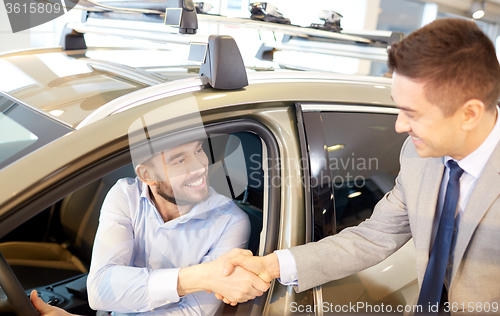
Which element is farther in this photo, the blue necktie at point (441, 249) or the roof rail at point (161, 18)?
the roof rail at point (161, 18)

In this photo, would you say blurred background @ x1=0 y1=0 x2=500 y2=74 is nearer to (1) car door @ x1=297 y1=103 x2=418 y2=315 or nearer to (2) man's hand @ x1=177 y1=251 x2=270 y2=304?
(1) car door @ x1=297 y1=103 x2=418 y2=315

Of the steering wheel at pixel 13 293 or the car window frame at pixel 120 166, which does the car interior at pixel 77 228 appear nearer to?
the car window frame at pixel 120 166

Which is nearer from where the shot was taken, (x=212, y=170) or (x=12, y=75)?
(x=212, y=170)

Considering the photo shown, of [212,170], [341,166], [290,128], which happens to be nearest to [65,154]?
[212,170]

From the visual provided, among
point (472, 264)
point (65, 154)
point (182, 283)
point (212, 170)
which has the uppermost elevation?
point (65, 154)

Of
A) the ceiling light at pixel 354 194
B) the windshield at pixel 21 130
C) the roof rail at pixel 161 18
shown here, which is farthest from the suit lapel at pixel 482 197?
the windshield at pixel 21 130

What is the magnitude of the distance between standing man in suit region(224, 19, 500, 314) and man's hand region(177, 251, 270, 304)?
26mm

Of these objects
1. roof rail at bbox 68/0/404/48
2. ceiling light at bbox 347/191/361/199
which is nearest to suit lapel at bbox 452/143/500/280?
ceiling light at bbox 347/191/361/199

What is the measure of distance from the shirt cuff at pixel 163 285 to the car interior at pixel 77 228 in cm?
27

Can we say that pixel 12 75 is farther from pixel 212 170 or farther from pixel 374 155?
pixel 374 155

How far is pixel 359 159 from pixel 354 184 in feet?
0.27

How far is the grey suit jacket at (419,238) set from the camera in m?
1.03

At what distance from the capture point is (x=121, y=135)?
0.93 meters

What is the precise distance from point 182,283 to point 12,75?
3.02 ft
